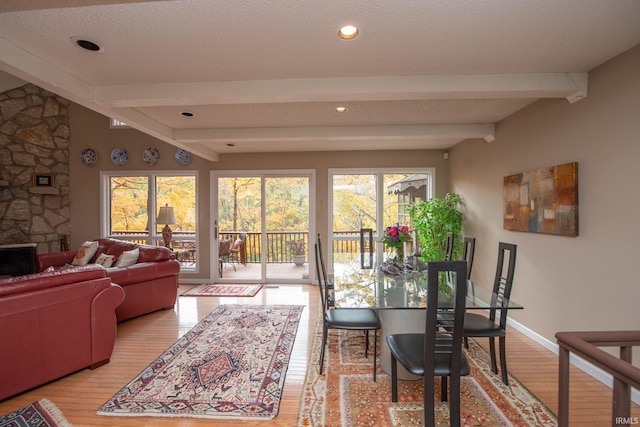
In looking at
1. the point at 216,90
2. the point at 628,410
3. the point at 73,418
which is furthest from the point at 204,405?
the point at 216,90

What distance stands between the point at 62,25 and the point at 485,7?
2508 mm

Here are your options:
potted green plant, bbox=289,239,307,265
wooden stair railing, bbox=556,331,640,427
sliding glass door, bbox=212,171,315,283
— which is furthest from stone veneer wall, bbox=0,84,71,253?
wooden stair railing, bbox=556,331,640,427

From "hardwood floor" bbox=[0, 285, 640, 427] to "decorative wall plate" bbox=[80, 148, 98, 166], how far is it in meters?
3.77

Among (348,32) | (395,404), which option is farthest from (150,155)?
(395,404)

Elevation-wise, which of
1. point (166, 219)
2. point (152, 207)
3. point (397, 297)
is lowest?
point (397, 297)

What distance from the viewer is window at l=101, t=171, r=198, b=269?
5.71 m

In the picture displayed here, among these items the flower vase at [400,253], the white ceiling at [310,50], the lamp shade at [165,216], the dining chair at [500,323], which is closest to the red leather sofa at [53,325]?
the white ceiling at [310,50]

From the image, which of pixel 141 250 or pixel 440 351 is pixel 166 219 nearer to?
pixel 141 250

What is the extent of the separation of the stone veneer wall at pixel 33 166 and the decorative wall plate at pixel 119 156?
0.98 m

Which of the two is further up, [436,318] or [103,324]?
[436,318]

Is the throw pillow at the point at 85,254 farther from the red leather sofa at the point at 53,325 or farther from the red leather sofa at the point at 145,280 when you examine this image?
the red leather sofa at the point at 53,325

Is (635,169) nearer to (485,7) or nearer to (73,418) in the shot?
(485,7)

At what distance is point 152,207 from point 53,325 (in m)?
3.79

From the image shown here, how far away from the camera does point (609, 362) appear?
0.78 meters
